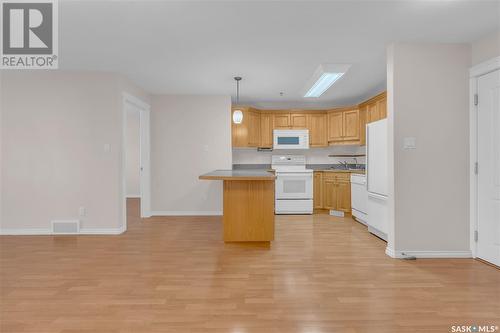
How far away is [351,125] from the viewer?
241 inches

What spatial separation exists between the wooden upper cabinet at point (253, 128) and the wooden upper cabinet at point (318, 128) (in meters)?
1.19

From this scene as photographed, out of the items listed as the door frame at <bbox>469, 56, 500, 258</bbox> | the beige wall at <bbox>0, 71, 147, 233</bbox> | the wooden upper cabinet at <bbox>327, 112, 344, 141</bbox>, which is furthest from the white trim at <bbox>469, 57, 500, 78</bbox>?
the beige wall at <bbox>0, 71, 147, 233</bbox>

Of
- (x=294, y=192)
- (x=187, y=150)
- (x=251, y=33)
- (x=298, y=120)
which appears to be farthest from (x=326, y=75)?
(x=187, y=150)

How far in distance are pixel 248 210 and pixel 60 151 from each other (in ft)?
10.2

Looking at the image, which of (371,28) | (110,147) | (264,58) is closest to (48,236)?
(110,147)

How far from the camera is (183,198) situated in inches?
231

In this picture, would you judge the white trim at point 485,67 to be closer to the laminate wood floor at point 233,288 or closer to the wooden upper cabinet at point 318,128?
the laminate wood floor at point 233,288

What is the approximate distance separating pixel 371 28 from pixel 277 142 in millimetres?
3653

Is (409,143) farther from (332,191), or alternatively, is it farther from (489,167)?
(332,191)

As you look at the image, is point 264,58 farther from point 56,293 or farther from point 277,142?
point 56,293

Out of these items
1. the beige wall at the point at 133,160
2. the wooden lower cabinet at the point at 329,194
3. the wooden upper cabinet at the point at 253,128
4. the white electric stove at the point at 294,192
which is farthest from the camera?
the beige wall at the point at 133,160

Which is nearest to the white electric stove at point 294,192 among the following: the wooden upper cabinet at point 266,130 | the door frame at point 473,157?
the wooden upper cabinet at point 266,130

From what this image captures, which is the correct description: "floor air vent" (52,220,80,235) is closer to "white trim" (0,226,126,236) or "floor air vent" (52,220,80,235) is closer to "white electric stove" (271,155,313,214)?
"white trim" (0,226,126,236)

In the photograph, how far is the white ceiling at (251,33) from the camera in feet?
8.41
